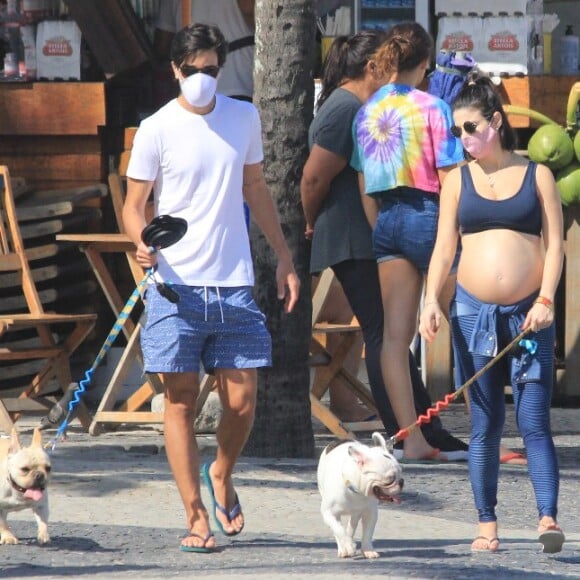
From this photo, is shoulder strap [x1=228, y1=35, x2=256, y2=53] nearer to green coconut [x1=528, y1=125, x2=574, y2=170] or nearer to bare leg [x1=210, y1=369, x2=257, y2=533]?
green coconut [x1=528, y1=125, x2=574, y2=170]

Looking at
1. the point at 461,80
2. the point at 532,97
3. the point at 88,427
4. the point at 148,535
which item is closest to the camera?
the point at 148,535

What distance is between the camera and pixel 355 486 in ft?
17.5

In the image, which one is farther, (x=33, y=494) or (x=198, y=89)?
(x=33, y=494)

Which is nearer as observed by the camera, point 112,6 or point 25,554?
point 25,554

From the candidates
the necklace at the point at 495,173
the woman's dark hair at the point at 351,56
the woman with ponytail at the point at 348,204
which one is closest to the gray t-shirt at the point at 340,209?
the woman with ponytail at the point at 348,204

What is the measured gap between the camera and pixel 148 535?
5.94 m

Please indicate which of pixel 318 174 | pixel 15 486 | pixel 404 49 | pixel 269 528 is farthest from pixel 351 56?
pixel 15 486

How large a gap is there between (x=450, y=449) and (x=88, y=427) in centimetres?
225

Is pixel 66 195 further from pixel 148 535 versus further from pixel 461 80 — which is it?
pixel 148 535

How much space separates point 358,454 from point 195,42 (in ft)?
4.98

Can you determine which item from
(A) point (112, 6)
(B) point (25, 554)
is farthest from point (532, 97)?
(B) point (25, 554)

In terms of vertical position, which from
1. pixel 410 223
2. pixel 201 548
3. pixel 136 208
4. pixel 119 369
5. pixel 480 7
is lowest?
pixel 119 369

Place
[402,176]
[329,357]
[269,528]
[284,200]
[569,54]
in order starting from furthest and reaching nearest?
[569,54]
[329,357]
[284,200]
[402,176]
[269,528]

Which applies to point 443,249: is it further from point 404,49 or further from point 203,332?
point 404,49
